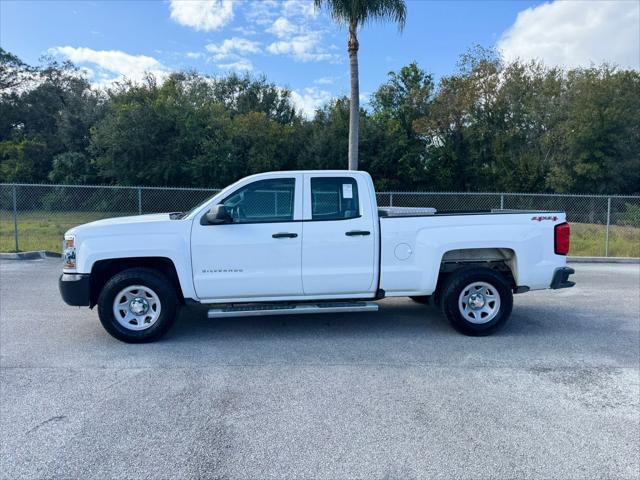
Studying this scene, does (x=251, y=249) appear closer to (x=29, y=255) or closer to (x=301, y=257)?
(x=301, y=257)

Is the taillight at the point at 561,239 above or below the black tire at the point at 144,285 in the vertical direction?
above

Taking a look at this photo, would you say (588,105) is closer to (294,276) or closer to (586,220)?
(586,220)

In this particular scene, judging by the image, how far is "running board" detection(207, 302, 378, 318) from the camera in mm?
5548

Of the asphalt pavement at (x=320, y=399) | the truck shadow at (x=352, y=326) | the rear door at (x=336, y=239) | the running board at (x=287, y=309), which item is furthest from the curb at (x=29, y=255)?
the rear door at (x=336, y=239)

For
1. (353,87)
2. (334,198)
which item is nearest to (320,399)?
(334,198)

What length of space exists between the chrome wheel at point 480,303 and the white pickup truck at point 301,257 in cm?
1

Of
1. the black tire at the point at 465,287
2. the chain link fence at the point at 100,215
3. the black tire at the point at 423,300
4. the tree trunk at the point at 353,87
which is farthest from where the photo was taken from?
the chain link fence at the point at 100,215

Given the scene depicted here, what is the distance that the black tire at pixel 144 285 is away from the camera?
214 inches

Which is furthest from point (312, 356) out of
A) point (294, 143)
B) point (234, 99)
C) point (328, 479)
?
point (234, 99)

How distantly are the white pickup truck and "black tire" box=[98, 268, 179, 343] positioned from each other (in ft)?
0.04

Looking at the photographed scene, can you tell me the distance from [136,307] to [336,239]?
2495 millimetres

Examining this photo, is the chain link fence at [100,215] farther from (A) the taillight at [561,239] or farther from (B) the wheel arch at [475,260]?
(A) the taillight at [561,239]

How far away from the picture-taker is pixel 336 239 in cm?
564

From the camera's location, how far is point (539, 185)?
28.7 meters
